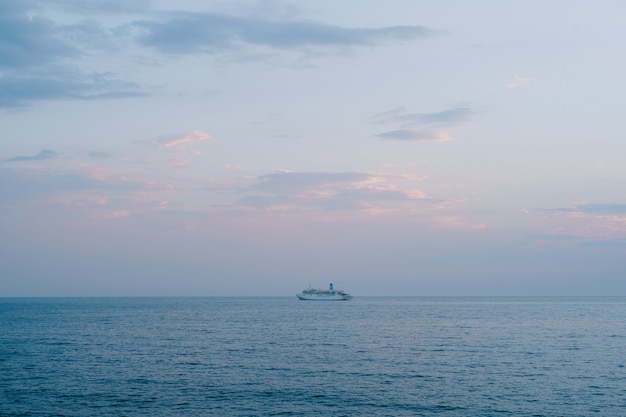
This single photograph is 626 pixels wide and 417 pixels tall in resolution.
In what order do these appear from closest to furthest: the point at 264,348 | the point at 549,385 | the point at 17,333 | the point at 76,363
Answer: the point at 549,385, the point at 76,363, the point at 264,348, the point at 17,333

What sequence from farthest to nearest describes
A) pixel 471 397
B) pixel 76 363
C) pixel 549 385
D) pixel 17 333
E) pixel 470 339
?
pixel 17 333, pixel 470 339, pixel 76 363, pixel 549 385, pixel 471 397

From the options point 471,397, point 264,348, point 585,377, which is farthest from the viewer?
point 264,348

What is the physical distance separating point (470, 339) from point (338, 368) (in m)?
45.7

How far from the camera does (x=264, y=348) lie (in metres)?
98.1

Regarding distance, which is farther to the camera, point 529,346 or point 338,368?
point 529,346

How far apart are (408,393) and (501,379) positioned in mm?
14158

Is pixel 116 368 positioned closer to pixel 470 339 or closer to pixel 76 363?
pixel 76 363

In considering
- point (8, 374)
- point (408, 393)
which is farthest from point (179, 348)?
point (408, 393)

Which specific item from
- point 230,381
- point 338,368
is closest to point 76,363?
point 230,381

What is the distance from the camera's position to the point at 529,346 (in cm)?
10250

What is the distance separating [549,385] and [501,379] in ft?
17.7

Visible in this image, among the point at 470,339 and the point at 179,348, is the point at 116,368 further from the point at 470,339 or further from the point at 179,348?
the point at 470,339

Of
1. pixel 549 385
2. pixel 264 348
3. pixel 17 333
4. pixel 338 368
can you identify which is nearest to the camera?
pixel 549 385

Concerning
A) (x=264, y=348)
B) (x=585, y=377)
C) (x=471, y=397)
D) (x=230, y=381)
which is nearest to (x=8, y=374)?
(x=230, y=381)
